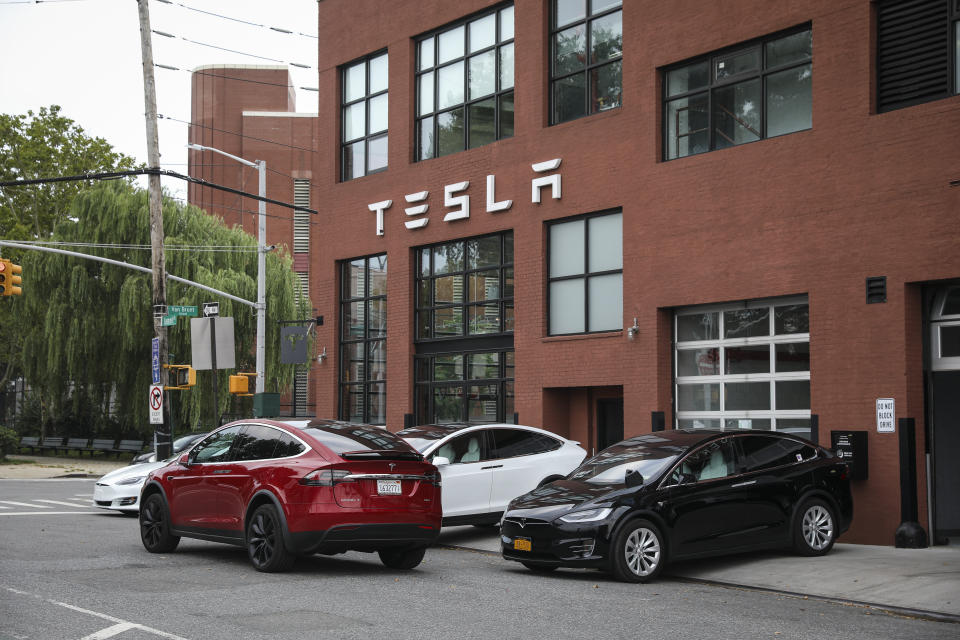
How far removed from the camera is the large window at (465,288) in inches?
896

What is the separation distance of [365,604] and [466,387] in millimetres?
13971

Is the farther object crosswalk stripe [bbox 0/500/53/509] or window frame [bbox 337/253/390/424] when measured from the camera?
window frame [bbox 337/253/390/424]

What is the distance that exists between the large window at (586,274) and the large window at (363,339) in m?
5.49

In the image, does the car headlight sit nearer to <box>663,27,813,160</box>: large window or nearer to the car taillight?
the car taillight

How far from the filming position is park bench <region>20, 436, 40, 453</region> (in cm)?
4394

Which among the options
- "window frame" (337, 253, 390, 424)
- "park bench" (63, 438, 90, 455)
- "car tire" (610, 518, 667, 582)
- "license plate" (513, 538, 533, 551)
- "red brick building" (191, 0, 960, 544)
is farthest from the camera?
"park bench" (63, 438, 90, 455)

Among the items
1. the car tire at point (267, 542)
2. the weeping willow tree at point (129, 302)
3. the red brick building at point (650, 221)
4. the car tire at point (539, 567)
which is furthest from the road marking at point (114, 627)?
the weeping willow tree at point (129, 302)

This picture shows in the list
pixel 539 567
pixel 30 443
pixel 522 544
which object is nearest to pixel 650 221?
pixel 539 567

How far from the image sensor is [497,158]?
887 inches

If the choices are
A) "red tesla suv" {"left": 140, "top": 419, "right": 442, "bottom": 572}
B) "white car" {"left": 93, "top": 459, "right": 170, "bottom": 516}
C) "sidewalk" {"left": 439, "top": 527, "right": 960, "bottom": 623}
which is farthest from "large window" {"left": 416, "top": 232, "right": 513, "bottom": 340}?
"red tesla suv" {"left": 140, "top": 419, "right": 442, "bottom": 572}

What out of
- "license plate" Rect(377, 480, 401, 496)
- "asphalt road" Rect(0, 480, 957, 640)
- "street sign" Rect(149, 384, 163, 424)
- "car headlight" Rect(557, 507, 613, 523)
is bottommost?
"asphalt road" Rect(0, 480, 957, 640)

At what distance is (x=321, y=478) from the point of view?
11.2 metres

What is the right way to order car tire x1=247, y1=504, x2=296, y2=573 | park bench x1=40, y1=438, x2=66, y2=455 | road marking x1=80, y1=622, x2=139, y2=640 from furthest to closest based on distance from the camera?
1. park bench x1=40, y1=438, x2=66, y2=455
2. car tire x1=247, y1=504, x2=296, y2=573
3. road marking x1=80, y1=622, x2=139, y2=640

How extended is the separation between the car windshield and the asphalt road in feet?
3.78
